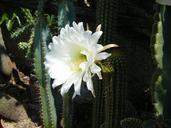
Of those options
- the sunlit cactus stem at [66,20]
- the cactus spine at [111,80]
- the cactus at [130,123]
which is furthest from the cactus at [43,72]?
the cactus at [130,123]

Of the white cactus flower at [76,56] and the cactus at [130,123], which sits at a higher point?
the white cactus flower at [76,56]

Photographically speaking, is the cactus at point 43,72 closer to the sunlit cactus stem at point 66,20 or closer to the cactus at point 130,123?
the sunlit cactus stem at point 66,20

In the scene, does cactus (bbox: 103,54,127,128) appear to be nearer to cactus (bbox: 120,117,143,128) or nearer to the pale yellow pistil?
cactus (bbox: 120,117,143,128)

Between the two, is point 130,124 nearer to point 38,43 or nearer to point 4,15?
point 38,43

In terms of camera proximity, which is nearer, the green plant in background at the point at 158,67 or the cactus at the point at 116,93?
the green plant in background at the point at 158,67

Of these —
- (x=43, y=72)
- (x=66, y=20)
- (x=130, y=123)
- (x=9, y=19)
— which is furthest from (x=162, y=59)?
(x=9, y=19)

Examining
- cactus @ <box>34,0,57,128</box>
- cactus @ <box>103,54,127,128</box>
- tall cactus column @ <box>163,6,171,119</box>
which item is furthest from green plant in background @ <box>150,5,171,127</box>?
cactus @ <box>34,0,57,128</box>

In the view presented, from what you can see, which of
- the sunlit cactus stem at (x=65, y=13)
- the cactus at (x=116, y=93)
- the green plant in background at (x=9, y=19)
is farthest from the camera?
the green plant in background at (x=9, y=19)
